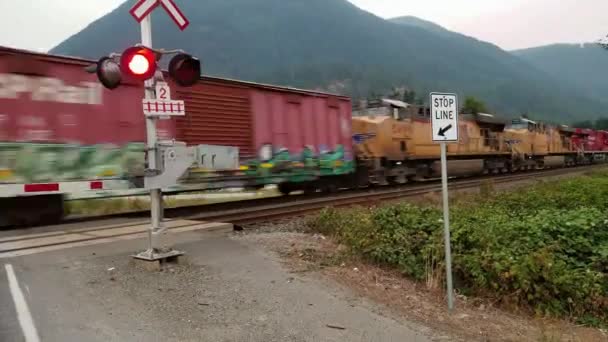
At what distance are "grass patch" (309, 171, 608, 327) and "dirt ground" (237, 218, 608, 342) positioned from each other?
24cm

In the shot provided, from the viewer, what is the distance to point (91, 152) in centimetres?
1049

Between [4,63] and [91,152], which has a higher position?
[4,63]

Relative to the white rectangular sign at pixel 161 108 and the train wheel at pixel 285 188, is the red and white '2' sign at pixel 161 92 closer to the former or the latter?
the white rectangular sign at pixel 161 108

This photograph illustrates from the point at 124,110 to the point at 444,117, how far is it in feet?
24.2

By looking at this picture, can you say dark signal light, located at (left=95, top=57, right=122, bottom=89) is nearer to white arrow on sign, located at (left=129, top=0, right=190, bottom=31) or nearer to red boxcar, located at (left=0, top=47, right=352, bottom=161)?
white arrow on sign, located at (left=129, top=0, right=190, bottom=31)

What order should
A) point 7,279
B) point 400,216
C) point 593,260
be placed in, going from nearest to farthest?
point 7,279 → point 593,260 → point 400,216

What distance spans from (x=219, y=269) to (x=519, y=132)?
95.4 ft

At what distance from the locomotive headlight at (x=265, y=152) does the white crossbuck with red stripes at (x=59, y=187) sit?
418 centimetres

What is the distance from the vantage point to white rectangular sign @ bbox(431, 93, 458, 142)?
5.78 meters

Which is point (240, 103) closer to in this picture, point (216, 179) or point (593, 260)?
point (216, 179)

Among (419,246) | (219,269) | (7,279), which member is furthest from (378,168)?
(7,279)

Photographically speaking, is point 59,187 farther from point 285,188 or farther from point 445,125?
point 285,188

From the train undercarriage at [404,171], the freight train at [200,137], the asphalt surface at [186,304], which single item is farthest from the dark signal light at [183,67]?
the train undercarriage at [404,171]

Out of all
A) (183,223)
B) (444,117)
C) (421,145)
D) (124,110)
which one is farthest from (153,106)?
(421,145)
